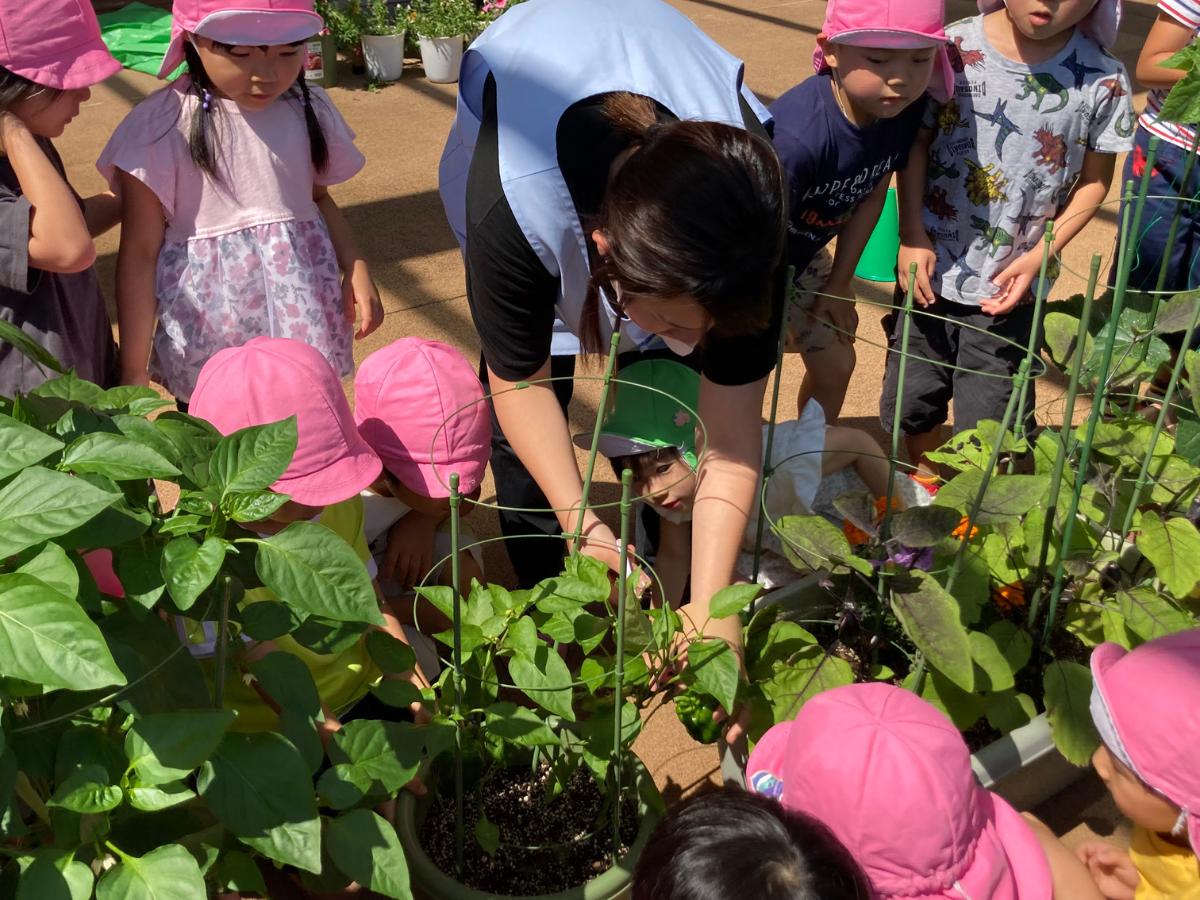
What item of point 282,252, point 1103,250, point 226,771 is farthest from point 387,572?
point 1103,250

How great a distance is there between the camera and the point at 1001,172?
2.27m

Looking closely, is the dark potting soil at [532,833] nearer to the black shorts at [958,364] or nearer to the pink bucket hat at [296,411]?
the pink bucket hat at [296,411]

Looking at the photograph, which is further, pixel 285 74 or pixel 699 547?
pixel 285 74

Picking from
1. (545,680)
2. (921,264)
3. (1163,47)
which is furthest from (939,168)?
(545,680)

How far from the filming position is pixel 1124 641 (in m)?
1.72

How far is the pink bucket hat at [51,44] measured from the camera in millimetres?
1771

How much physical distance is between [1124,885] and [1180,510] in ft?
1.94

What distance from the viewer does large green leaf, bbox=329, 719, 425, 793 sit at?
3.86 ft

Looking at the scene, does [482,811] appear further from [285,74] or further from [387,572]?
[285,74]

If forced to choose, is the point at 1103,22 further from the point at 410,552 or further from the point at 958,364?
the point at 410,552

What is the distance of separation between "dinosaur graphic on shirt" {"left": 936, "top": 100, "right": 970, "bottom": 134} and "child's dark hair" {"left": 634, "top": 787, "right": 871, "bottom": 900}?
149cm

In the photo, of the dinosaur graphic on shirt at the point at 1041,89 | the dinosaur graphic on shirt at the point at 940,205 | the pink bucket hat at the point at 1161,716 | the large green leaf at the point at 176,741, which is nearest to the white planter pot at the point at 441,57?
the dinosaur graphic on shirt at the point at 940,205

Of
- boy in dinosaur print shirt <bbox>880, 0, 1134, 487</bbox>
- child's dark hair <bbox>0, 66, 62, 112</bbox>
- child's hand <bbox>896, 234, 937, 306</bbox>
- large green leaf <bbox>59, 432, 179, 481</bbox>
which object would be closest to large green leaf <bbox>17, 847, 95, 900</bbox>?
large green leaf <bbox>59, 432, 179, 481</bbox>

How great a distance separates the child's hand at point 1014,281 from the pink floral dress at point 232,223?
4.13 feet
